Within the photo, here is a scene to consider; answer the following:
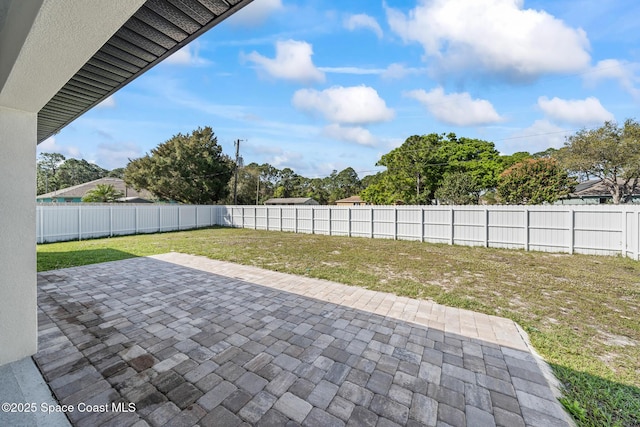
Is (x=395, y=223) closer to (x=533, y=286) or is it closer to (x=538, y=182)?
(x=533, y=286)

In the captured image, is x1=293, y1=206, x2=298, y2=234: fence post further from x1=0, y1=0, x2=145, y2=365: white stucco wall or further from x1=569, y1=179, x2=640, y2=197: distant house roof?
x1=569, y1=179, x2=640, y2=197: distant house roof

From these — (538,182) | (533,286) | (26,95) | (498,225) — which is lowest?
(533,286)

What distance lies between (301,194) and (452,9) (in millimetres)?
35664

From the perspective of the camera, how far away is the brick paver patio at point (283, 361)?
1.67 metres

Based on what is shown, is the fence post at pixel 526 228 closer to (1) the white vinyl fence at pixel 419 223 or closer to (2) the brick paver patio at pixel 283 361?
(1) the white vinyl fence at pixel 419 223

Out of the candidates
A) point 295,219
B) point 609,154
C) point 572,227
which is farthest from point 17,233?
point 609,154

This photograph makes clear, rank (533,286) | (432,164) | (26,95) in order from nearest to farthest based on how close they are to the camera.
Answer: (26,95) < (533,286) < (432,164)

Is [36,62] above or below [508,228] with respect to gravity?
above

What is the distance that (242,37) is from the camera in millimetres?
6637

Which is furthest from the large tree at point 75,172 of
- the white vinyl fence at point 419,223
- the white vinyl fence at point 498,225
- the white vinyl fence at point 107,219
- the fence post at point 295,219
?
the white vinyl fence at point 498,225

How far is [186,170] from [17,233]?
19698mm

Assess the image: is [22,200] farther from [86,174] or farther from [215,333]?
[86,174]

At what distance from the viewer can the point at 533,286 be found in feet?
14.8

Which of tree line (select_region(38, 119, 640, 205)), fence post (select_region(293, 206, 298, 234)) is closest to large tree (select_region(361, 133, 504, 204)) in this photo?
tree line (select_region(38, 119, 640, 205))
